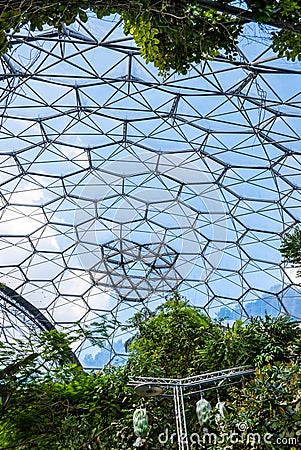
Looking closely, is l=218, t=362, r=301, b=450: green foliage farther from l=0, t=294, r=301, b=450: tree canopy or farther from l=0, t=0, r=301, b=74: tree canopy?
l=0, t=0, r=301, b=74: tree canopy

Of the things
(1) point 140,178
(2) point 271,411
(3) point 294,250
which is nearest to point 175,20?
(3) point 294,250

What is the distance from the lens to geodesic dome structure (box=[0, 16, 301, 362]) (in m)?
16.3

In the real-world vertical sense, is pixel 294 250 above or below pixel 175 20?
below

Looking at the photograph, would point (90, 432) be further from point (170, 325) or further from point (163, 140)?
point (163, 140)

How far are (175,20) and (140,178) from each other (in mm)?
19606

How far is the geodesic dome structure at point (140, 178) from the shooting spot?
53.6 feet

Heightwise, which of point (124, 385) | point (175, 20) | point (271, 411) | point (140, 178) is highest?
point (140, 178)

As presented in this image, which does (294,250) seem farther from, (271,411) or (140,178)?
(140,178)

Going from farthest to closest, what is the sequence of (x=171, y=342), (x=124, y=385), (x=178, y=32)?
(x=171, y=342) < (x=124, y=385) < (x=178, y=32)

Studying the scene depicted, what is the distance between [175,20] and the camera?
4832mm

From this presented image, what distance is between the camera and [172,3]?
455cm

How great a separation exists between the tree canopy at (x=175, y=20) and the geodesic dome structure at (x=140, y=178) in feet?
24.2

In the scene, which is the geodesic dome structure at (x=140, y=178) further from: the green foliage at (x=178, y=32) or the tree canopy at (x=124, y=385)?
the green foliage at (x=178, y=32)

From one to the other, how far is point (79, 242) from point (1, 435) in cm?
2059
